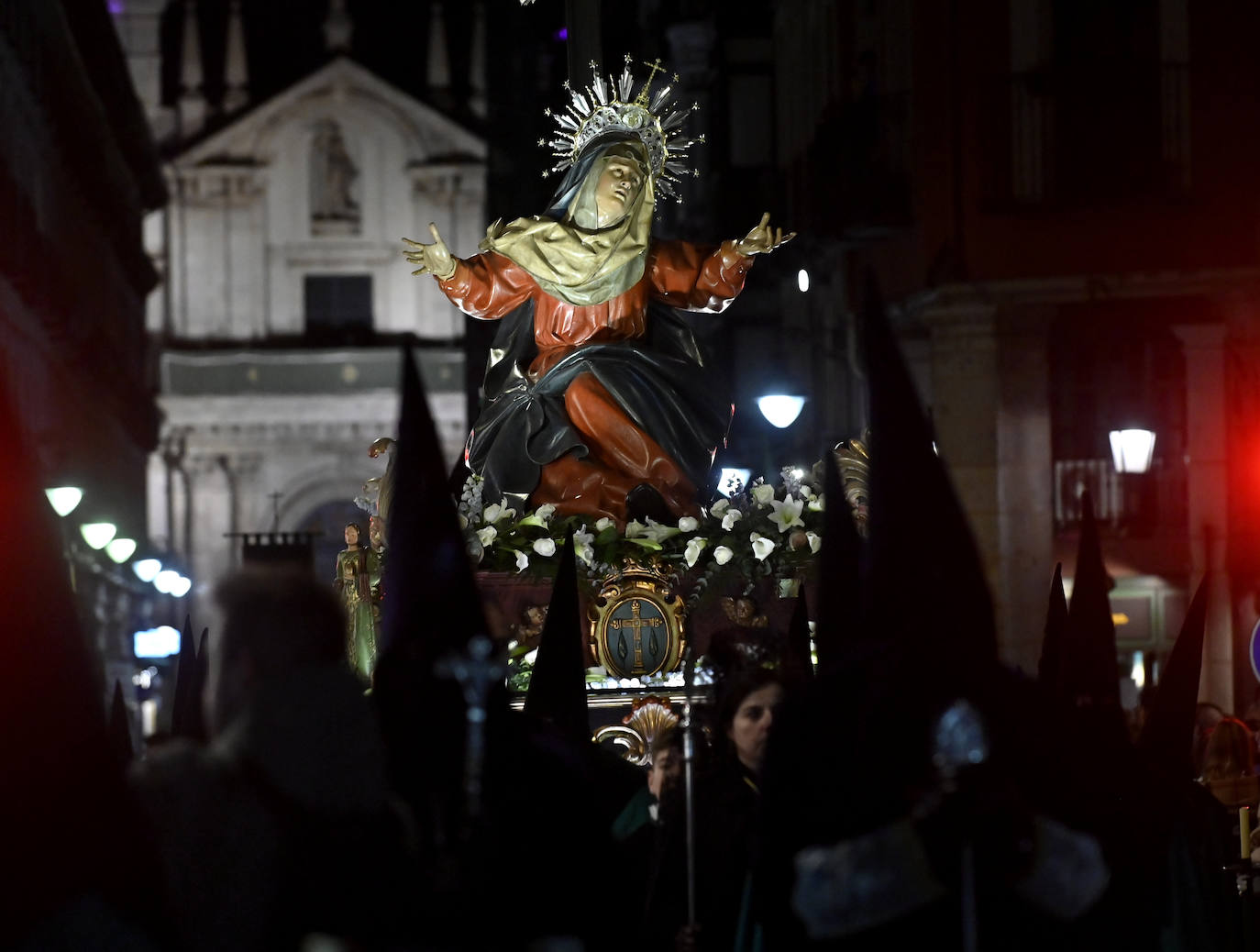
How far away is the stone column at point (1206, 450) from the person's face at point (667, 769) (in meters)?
15.5

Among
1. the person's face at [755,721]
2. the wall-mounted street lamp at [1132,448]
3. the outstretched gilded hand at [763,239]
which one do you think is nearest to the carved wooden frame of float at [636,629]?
the outstretched gilded hand at [763,239]

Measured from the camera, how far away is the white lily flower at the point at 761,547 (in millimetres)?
10078

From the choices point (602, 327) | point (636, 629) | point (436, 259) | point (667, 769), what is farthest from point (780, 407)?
point (667, 769)

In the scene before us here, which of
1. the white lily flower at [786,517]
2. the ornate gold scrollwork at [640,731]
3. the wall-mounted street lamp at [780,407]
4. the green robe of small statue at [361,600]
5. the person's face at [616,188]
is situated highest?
the person's face at [616,188]

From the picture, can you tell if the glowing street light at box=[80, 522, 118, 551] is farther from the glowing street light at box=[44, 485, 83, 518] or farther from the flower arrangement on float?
the flower arrangement on float

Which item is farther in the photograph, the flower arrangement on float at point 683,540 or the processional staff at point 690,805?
the flower arrangement on float at point 683,540

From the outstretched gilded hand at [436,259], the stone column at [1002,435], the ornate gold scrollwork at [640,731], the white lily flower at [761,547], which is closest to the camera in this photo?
the ornate gold scrollwork at [640,731]

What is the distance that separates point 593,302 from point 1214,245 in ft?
39.6

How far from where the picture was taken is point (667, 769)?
6.99 meters

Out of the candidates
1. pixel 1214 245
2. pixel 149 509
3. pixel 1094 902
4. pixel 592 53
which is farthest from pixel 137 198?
pixel 1094 902

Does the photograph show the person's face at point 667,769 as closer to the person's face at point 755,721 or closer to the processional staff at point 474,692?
the person's face at point 755,721

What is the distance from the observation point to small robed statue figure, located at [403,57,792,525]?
35.2ft

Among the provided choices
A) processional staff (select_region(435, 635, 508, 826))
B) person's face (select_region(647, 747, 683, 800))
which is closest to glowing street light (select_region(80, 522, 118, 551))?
person's face (select_region(647, 747, 683, 800))

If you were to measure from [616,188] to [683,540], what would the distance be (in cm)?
169
